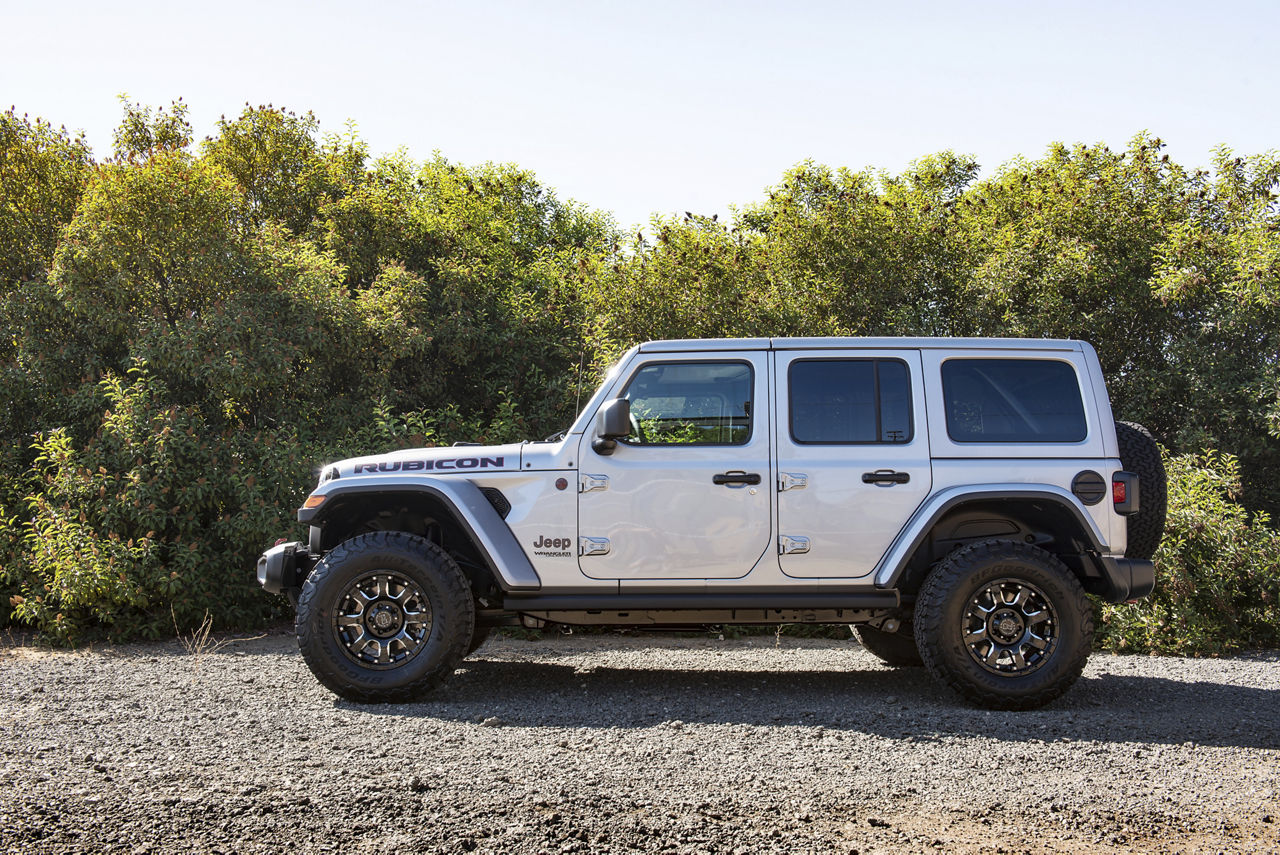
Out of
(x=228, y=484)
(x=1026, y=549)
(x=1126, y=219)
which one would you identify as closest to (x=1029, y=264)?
(x=1126, y=219)

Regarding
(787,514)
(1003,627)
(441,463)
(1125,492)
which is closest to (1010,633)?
(1003,627)

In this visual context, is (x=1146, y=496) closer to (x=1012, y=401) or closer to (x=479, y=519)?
(x=1012, y=401)

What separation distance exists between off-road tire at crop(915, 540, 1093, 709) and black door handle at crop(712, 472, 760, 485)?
1.10 metres

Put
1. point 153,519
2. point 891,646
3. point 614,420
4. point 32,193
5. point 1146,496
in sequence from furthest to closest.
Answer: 1. point 32,193
2. point 153,519
3. point 891,646
4. point 1146,496
5. point 614,420

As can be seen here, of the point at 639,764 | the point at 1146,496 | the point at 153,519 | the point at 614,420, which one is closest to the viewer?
the point at 639,764

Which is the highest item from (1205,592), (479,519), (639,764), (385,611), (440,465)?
(440,465)

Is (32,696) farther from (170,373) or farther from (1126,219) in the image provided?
(1126,219)

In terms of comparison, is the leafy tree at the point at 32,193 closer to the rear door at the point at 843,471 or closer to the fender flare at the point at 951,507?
the rear door at the point at 843,471

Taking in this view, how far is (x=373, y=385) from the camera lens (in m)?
11.1

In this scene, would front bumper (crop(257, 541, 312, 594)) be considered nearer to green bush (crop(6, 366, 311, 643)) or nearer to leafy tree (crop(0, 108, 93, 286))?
green bush (crop(6, 366, 311, 643))

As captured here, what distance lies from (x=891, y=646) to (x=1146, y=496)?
1982mm


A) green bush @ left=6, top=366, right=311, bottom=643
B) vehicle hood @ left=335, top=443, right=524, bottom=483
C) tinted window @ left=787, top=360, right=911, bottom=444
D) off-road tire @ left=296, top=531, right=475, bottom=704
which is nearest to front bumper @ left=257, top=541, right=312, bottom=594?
off-road tire @ left=296, top=531, right=475, bottom=704

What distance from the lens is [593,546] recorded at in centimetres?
570

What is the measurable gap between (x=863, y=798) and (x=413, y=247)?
10.4 m
